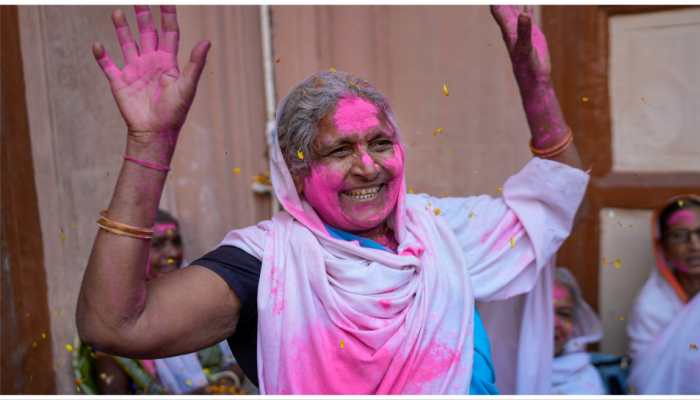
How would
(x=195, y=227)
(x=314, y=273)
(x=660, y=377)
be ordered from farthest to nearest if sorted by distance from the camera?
1. (x=195, y=227)
2. (x=660, y=377)
3. (x=314, y=273)

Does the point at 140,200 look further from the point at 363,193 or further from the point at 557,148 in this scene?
the point at 557,148

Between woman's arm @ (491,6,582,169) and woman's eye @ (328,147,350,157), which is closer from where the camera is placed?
woman's eye @ (328,147,350,157)

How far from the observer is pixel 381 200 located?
2174mm

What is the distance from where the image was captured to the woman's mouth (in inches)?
84.7

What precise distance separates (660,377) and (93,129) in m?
→ 3.22

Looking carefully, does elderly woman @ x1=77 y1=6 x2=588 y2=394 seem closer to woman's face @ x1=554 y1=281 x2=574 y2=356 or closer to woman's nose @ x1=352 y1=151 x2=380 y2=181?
woman's nose @ x1=352 y1=151 x2=380 y2=181

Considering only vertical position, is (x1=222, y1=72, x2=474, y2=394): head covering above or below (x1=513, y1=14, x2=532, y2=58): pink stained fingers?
below

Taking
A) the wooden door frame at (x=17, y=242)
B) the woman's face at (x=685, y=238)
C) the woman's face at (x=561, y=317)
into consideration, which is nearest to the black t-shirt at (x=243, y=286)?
the wooden door frame at (x=17, y=242)

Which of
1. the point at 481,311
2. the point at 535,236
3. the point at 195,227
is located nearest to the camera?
the point at 535,236

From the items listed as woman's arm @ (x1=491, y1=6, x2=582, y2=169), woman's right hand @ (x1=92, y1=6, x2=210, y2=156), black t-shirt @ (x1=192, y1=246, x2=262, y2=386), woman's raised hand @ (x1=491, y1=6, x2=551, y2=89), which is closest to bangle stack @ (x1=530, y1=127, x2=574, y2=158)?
woman's arm @ (x1=491, y1=6, x2=582, y2=169)

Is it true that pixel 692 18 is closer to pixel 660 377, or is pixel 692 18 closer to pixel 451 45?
pixel 451 45

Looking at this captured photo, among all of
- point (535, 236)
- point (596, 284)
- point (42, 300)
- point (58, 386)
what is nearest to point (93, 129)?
point (42, 300)

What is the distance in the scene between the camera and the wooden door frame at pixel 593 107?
3834mm

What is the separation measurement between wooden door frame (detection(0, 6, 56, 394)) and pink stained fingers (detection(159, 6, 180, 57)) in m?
1.80
